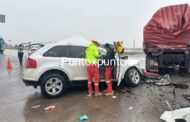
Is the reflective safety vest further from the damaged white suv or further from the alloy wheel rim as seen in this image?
the alloy wheel rim

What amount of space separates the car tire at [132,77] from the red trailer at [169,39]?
2871mm

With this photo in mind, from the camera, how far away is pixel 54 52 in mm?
6969

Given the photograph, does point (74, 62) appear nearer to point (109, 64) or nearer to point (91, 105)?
point (109, 64)

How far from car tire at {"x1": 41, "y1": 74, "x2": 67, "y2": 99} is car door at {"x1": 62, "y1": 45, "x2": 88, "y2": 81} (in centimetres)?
35

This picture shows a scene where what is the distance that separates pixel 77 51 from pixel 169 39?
17.1 feet

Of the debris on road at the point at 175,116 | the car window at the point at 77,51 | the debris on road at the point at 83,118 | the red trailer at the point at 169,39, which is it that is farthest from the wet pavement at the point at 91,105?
the red trailer at the point at 169,39

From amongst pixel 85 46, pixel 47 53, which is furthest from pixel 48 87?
pixel 85 46

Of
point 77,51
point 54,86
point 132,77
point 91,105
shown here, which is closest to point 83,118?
point 91,105

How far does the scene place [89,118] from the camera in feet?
16.6

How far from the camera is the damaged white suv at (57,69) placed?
666 centimetres

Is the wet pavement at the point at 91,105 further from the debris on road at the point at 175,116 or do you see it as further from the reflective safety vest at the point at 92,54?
the reflective safety vest at the point at 92,54

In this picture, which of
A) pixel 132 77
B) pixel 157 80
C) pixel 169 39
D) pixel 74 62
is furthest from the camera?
pixel 169 39

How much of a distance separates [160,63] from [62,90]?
5544 mm

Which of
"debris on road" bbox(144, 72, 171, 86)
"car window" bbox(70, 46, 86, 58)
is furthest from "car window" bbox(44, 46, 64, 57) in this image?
"debris on road" bbox(144, 72, 171, 86)
